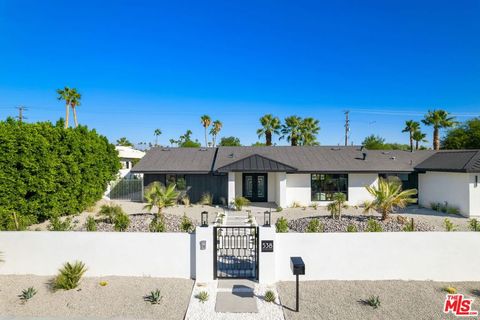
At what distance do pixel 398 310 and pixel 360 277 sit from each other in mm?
1475

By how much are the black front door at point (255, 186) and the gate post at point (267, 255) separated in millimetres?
12262

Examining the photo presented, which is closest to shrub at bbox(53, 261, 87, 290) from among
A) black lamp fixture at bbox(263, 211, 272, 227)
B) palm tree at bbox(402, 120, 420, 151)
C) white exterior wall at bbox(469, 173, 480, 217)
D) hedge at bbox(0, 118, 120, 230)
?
hedge at bbox(0, 118, 120, 230)

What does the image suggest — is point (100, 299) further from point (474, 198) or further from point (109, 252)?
point (474, 198)

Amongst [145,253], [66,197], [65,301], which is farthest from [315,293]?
[66,197]

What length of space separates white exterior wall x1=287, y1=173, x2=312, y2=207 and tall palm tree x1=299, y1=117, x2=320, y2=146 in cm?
1959

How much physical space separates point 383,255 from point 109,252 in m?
7.74

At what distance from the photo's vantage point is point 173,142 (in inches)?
3469

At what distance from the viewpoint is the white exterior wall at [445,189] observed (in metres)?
15.4

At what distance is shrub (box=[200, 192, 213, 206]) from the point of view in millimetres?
19078

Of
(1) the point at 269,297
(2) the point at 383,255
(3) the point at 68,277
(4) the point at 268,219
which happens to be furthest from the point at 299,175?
(3) the point at 68,277

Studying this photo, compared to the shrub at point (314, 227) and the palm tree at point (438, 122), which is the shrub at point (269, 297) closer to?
the shrub at point (314, 227)

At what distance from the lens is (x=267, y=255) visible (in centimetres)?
741

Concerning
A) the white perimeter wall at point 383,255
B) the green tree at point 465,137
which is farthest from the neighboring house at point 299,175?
the green tree at point 465,137

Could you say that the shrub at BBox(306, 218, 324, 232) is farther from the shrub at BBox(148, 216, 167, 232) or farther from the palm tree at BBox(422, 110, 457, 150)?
the palm tree at BBox(422, 110, 457, 150)
